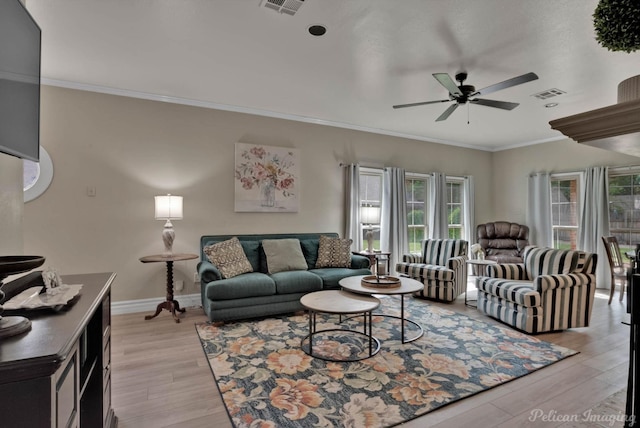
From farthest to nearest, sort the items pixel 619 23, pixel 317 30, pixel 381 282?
pixel 381 282
pixel 317 30
pixel 619 23

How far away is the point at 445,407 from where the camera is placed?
208 cm

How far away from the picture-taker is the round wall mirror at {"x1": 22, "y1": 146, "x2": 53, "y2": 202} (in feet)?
11.8

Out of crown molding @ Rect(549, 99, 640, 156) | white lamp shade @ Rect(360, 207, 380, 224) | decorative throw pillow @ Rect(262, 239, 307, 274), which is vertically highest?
crown molding @ Rect(549, 99, 640, 156)

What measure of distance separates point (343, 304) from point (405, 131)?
3.95 meters

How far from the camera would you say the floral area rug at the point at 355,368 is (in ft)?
6.67

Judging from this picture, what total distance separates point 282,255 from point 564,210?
17.6ft

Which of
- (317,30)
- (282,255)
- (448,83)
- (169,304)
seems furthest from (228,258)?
(448,83)

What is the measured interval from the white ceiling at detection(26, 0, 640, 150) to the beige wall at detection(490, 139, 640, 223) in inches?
68.4

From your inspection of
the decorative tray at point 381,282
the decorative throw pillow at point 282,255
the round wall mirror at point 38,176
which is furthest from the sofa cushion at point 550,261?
the round wall mirror at point 38,176

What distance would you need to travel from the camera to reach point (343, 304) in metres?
2.89

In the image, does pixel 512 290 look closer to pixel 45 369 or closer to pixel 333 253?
pixel 333 253

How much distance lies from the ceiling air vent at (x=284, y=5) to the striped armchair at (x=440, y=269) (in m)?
3.58

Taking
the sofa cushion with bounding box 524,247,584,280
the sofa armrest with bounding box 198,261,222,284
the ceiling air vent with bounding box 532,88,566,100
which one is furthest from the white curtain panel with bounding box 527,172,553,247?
the sofa armrest with bounding box 198,261,222,284

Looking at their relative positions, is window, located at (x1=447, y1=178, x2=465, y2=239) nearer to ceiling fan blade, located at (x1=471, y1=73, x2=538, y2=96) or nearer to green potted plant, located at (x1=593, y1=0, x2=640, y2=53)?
ceiling fan blade, located at (x1=471, y1=73, x2=538, y2=96)
